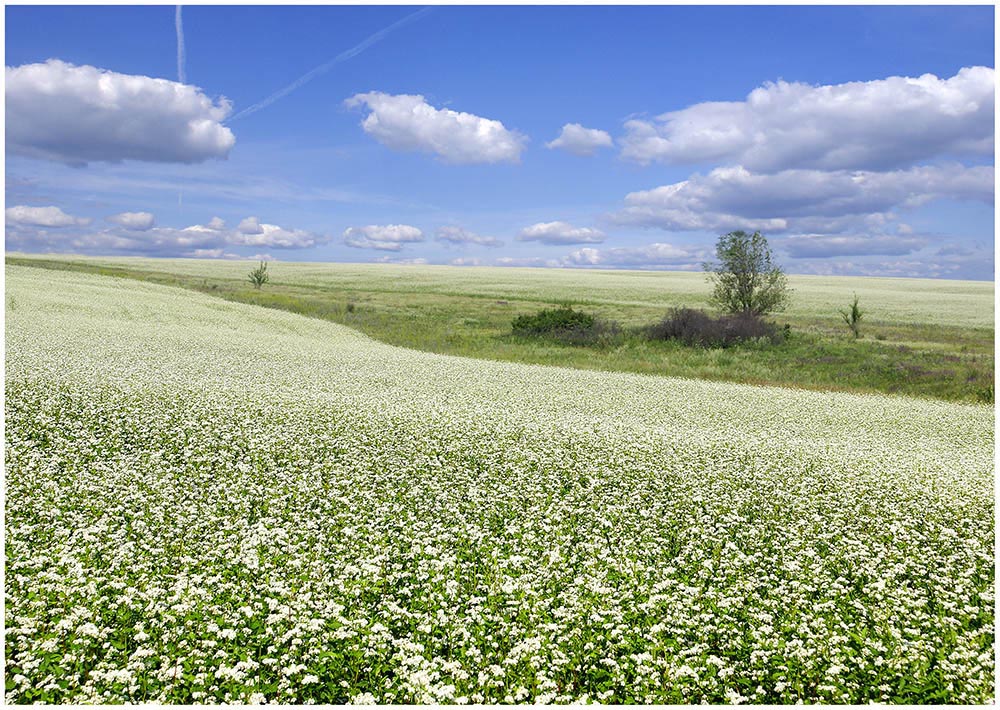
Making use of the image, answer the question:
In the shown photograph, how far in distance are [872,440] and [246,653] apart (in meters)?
23.1

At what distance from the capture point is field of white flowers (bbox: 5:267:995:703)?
8.41m

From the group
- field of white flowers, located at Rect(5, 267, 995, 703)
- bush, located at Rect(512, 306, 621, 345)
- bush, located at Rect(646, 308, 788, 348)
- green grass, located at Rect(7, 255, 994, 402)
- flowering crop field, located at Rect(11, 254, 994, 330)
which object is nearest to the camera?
field of white flowers, located at Rect(5, 267, 995, 703)

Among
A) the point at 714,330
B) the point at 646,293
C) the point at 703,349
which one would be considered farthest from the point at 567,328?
the point at 646,293

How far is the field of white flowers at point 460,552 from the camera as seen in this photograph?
8406mm

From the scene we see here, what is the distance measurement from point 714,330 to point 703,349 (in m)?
2.91

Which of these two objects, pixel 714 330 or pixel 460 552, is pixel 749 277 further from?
pixel 460 552

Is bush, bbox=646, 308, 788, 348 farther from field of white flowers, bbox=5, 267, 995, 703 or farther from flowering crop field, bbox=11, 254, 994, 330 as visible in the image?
field of white flowers, bbox=5, 267, 995, 703

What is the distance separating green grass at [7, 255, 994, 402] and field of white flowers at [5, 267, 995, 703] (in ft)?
60.3

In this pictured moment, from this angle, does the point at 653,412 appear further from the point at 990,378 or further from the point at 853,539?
the point at 990,378

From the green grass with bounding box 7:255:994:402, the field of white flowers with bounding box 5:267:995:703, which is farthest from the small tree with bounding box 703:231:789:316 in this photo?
the field of white flowers with bounding box 5:267:995:703

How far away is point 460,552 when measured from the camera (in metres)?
11.7

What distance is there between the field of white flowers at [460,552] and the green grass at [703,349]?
18.4 metres

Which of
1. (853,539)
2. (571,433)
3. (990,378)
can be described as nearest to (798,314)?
(990,378)

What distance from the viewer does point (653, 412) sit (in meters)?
27.2
